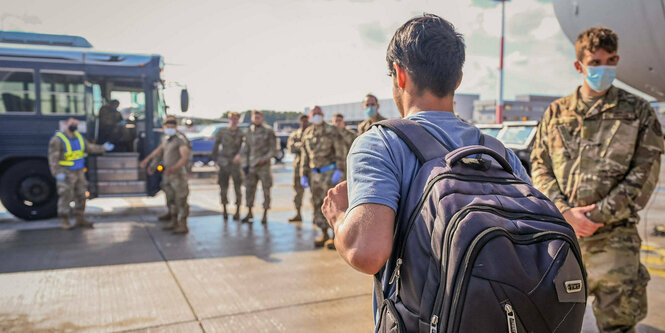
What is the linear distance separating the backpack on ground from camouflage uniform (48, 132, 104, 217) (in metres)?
6.84

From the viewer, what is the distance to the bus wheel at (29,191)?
7.38m

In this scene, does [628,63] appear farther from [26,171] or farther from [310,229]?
[26,171]

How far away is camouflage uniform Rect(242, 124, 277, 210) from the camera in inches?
290

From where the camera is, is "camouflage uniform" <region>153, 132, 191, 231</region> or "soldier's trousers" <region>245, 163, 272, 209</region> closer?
"camouflage uniform" <region>153, 132, 191, 231</region>

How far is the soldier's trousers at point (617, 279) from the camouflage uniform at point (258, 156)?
5428 mm

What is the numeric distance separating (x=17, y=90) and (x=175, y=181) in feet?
10.7

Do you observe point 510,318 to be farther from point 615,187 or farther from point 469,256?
point 615,187

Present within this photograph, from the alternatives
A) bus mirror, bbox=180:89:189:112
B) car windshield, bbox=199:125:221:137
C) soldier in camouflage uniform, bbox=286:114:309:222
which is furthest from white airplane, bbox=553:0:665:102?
car windshield, bbox=199:125:221:137

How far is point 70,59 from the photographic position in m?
7.70

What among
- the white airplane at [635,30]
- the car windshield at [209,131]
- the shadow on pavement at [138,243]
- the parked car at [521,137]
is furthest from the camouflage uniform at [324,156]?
the car windshield at [209,131]

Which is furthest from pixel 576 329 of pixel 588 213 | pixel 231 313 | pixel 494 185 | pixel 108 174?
pixel 108 174

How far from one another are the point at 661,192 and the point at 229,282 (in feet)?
33.8

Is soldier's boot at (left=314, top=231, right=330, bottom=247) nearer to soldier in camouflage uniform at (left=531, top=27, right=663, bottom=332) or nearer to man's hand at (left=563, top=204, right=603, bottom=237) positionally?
soldier in camouflage uniform at (left=531, top=27, right=663, bottom=332)

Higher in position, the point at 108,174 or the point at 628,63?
the point at 628,63
